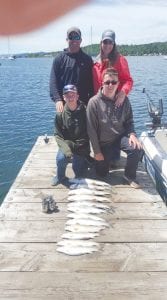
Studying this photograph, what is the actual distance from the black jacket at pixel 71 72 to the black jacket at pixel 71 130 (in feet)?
1.23

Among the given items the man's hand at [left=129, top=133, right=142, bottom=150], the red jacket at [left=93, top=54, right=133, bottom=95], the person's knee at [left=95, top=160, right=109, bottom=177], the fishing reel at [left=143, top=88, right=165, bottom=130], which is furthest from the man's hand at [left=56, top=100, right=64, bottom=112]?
the fishing reel at [left=143, top=88, right=165, bottom=130]

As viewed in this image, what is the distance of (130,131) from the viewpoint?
16.4 feet

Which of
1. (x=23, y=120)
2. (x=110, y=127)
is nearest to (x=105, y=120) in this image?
(x=110, y=127)

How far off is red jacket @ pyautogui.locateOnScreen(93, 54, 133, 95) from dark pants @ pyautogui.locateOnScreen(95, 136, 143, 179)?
67 cm

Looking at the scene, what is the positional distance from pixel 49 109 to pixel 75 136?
15476 millimetres

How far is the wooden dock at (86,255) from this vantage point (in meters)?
Answer: 2.73

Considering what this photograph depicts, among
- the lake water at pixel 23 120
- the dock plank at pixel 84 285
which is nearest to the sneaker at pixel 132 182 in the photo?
the dock plank at pixel 84 285

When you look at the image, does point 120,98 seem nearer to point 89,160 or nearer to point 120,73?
point 120,73

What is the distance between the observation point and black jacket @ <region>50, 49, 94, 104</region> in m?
4.92

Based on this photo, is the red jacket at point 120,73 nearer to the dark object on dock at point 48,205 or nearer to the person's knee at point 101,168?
the person's knee at point 101,168

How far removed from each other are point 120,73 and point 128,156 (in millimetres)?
1089

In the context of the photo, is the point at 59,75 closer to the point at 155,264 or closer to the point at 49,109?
the point at 155,264

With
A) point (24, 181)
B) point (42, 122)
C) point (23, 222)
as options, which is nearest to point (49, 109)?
point (42, 122)

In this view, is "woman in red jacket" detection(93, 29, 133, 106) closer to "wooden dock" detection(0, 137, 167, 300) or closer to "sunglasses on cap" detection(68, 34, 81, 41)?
"sunglasses on cap" detection(68, 34, 81, 41)
